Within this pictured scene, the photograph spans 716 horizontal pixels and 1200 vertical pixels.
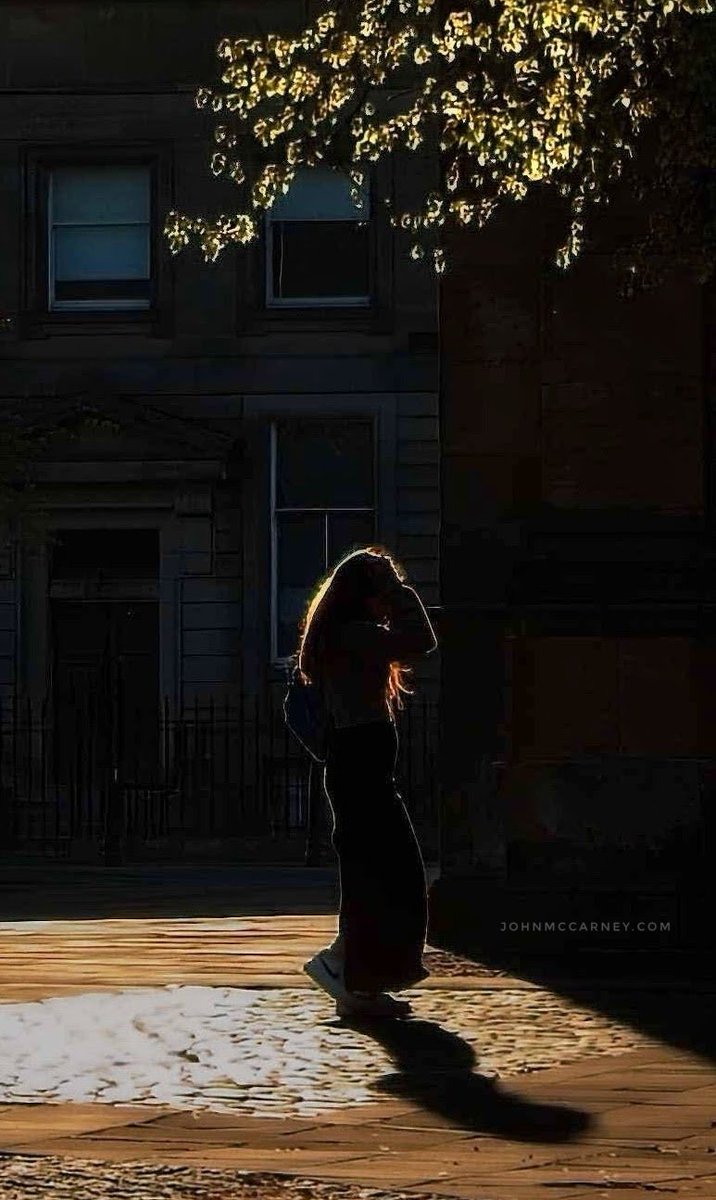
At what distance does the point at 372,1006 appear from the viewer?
9.62 m

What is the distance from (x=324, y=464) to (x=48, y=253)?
365cm

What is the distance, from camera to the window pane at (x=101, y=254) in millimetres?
29281

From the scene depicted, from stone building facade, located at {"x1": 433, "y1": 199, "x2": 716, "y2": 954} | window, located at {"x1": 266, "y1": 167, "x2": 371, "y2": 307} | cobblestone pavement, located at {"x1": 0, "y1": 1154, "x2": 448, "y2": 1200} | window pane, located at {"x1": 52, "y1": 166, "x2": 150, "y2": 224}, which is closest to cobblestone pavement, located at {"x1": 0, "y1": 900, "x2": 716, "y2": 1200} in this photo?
cobblestone pavement, located at {"x1": 0, "y1": 1154, "x2": 448, "y2": 1200}

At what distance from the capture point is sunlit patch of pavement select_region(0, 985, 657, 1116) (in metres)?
7.91

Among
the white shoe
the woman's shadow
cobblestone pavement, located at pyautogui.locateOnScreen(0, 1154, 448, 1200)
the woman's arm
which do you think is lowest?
cobblestone pavement, located at pyautogui.locateOnScreen(0, 1154, 448, 1200)

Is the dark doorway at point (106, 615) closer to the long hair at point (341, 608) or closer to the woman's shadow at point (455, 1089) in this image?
the long hair at point (341, 608)

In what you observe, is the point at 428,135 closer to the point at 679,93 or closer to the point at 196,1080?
the point at 679,93

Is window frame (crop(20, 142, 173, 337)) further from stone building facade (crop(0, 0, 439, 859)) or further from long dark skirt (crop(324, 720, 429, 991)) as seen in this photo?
long dark skirt (crop(324, 720, 429, 991))

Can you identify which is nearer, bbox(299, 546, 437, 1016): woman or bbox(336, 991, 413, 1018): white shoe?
bbox(336, 991, 413, 1018): white shoe

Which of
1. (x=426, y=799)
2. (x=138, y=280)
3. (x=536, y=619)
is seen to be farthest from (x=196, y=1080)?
(x=138, y=280)

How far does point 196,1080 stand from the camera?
8.10 meters

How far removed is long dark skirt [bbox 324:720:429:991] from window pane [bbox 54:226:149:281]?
19798 mm

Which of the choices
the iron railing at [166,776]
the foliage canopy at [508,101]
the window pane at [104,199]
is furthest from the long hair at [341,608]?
the window pane at [104,199]

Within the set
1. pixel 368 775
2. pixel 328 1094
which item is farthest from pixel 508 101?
pixel 328 1094
